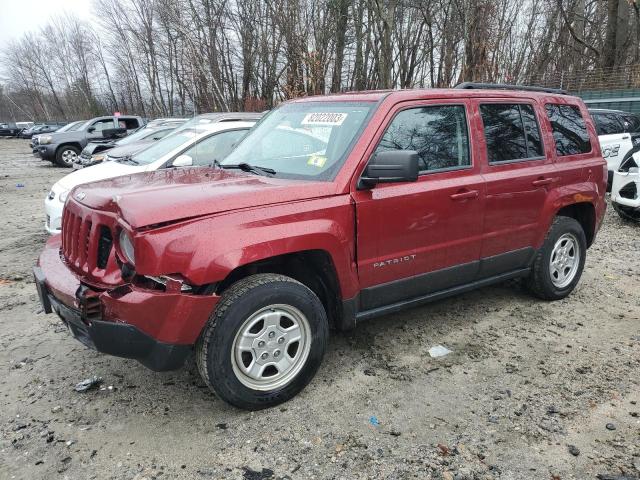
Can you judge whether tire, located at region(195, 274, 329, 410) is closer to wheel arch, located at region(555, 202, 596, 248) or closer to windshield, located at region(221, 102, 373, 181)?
windshield, located at region(221, 102, 373, 181)

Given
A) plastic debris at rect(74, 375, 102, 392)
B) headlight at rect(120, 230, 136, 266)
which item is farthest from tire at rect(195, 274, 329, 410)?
plastic debris at rect(74, 375, 102, 392)

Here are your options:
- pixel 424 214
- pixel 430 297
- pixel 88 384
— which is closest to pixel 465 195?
pixel 424 214

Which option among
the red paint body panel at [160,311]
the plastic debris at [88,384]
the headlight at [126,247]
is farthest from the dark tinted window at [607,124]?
the plastic debris at [88,384]

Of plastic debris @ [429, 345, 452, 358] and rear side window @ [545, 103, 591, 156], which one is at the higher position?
rear side window @ [545, 103, 591, 156]

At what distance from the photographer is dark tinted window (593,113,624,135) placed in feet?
35.4

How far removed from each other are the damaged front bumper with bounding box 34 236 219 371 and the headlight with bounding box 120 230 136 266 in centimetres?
15

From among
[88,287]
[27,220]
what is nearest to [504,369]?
[88,287]

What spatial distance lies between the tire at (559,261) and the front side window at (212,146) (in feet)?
13.7

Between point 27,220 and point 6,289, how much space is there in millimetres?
4184

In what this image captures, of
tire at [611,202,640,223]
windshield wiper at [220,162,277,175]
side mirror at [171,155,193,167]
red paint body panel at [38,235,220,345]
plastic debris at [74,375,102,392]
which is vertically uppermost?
windshield wiper at [220,162,277,175]

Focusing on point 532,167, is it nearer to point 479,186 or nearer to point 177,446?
point 479,186

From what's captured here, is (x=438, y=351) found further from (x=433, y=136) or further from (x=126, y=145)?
(x=126, y=145)

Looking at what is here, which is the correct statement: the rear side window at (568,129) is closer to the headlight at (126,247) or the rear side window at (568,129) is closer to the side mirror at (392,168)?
the side mirror at (392,168)

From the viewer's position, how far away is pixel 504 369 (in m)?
3.51
